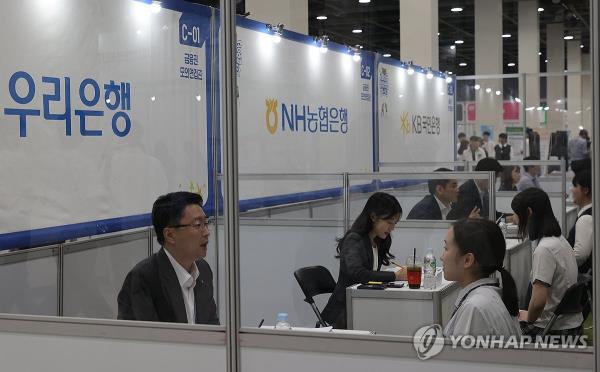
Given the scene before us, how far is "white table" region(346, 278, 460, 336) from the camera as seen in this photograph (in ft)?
13.5

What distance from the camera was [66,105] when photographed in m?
3.87

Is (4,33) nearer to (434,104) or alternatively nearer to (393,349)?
(393,349)

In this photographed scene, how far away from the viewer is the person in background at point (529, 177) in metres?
6.41

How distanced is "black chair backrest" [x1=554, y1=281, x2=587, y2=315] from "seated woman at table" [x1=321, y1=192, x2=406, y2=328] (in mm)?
1024

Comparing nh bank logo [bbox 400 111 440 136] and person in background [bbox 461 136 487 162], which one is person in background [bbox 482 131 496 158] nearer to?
person in background [bbox 461 136 487 162]

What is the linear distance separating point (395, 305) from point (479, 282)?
55.6 inches

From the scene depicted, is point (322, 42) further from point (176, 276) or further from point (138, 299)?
point (138, 299)

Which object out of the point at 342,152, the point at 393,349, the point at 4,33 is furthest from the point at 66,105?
the point at 342,152

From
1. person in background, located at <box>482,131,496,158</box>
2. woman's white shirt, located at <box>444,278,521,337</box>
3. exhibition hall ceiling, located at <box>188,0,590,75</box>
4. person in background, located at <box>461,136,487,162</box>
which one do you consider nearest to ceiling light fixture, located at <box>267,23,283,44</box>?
exhibition hall ceiling, located at <box>188,0,590,75</box>

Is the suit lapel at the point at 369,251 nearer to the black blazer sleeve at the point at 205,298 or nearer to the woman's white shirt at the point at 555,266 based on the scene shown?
the woman's white shirt at the point at 555,266

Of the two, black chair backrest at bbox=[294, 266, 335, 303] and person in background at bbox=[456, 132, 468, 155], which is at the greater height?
person in background at bbox=[456, 132, 468, 155]

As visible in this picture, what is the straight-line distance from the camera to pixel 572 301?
3.62 metres

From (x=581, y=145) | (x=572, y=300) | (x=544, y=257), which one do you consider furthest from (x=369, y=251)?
(x=581, y=145)

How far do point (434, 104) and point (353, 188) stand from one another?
6.27 ft
